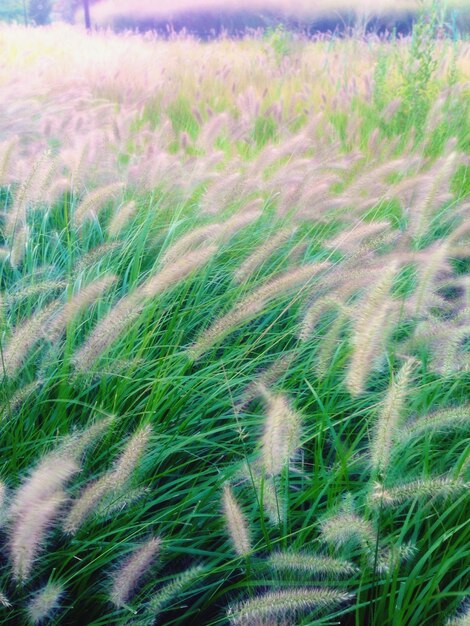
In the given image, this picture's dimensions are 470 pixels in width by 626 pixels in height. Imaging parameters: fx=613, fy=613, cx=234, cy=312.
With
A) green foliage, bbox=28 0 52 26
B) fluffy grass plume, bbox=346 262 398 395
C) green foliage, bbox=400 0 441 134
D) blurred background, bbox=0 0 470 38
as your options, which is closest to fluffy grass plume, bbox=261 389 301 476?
fluffy grass plume, bbox=346 262 398 395

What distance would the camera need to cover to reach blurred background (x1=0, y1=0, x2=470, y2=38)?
3.21 m

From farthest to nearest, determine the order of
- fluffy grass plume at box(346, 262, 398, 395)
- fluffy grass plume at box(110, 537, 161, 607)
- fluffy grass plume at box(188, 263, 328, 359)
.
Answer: fluffy grass plume at box(188, 263, 328, 359)
fluffy grass plume at box(346, 262, 398, 395)
fluffy grass plume at box(110, 537, 161, 607)

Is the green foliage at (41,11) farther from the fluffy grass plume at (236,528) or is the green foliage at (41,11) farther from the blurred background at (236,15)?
the fluffy grass plume at (236,528)

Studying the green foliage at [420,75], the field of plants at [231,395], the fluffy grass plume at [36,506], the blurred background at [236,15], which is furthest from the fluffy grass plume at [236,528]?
the blurred background at [236,15]

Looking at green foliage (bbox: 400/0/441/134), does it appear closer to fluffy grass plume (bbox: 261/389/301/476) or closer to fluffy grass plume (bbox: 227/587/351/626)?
fluffy grass plume (bbox: 261/389/301/476)

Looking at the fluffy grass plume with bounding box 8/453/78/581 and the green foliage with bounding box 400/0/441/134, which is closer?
the fluffy grass plume with bounding box 8/453/78/581

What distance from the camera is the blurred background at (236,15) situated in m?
3.21

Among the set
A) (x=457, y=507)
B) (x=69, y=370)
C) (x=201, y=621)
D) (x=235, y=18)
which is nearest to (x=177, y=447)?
(x=201, y=621)

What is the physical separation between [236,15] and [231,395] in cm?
276

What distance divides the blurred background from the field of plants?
0.86 feet

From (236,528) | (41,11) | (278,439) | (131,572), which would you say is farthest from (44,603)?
(41,11)

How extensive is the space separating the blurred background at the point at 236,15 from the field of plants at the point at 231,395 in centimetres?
26

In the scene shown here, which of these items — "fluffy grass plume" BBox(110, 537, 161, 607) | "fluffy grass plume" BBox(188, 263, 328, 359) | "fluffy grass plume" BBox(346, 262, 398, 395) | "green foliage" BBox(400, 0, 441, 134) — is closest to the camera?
"fluffy grass plume" BBox(110, 537, 161, 607)

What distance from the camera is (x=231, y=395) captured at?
121cm
